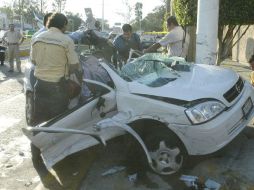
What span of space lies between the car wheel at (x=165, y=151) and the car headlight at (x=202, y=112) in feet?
1.19

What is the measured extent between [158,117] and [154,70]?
1.12 meters

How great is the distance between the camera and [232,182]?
4633 millimetres

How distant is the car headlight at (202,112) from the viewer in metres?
4.52

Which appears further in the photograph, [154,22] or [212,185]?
[154,22]

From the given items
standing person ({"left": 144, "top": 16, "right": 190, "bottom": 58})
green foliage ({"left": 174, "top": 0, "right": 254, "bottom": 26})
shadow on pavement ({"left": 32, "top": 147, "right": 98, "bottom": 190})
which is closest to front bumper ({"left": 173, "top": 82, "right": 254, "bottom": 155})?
shadow on pavement ({"left": 32, "top": 147, "right": 98, "bottom": 190})

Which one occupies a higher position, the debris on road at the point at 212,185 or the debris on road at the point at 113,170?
the debris on road at the point at 212,185

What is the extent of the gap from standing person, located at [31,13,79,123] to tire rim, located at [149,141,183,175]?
4.68 feet

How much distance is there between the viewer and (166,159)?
4.83 metres

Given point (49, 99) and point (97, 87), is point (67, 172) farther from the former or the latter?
point (97, 87)

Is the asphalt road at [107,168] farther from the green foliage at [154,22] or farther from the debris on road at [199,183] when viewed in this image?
the green foliage at [154,22]

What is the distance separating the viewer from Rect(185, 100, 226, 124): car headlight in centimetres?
452

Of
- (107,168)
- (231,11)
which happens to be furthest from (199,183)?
(231,11)

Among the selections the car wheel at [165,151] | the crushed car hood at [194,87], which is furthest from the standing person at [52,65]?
the car wheel at [165,151]

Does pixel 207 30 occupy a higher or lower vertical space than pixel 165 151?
higher
